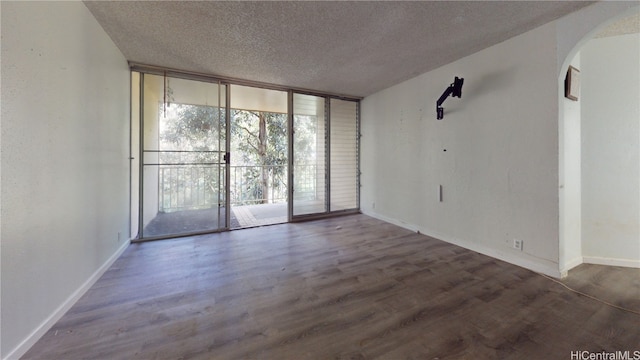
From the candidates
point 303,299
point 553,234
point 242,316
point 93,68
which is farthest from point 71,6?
point 553,234

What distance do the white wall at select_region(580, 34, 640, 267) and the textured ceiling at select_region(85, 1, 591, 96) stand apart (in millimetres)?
932

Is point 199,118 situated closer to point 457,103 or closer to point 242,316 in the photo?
point 242,316

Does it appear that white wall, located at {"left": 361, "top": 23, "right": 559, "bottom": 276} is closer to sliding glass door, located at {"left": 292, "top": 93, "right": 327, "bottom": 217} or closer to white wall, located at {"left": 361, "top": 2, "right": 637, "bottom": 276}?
white wall, located at {"left": 361, "top": 2, "right": 637, "bottom": 276}

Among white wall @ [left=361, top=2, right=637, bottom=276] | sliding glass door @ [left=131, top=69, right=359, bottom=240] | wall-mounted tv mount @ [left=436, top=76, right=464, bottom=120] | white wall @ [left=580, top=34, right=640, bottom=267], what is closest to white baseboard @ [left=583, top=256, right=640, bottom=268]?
white wall @ [left=580, top=34, right=640, bottom=267]

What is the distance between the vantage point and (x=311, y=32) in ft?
7.93

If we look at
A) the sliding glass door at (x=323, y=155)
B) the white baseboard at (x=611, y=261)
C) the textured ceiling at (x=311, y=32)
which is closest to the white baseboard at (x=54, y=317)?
the textured ceiling at (x=311, y=32)

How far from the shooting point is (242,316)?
171 centimetres

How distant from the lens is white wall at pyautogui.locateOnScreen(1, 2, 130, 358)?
1.30 m

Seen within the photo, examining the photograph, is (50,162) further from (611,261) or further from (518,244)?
(611,261)

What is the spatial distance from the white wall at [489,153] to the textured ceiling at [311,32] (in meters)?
0.32

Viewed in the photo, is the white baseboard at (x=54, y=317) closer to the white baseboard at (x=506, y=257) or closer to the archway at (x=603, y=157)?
the white baseboard at (x=506, y=257)

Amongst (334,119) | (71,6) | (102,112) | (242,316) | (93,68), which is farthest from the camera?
(334,119)

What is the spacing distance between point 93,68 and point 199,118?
1.43 metres

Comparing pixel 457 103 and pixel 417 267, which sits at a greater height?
pixel 457 103
